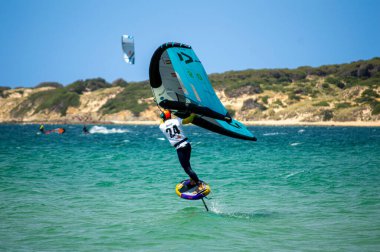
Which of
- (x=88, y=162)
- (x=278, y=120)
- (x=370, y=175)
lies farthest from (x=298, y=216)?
(x=278, y=120)

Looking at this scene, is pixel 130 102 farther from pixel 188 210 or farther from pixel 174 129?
pixel 174 129

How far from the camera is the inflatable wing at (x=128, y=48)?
31.4 ft

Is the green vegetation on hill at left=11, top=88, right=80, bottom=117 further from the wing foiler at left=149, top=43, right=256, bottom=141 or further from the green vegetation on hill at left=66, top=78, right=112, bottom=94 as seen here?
the wing foiler at left=149, top=43, right=256, bottom=141

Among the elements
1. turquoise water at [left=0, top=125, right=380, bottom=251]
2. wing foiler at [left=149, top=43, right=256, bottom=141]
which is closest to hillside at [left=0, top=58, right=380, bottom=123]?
turquoise water at [left=0, top=125, right=380, bottom=251]

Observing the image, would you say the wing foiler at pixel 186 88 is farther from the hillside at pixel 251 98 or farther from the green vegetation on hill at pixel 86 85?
the green vegetation on hill at pixel 86 85

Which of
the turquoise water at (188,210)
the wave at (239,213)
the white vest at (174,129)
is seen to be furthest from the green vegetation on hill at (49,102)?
the white vest at (174,129)

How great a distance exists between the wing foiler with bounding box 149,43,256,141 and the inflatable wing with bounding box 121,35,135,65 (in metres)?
0.43

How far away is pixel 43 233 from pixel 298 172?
1296 cm

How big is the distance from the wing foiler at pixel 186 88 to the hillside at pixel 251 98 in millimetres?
86163

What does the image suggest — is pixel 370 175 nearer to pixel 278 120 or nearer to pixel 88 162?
pixel 88 162

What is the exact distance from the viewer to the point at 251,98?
374 ft

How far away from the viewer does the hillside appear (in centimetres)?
10056

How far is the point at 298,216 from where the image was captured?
11.7 m

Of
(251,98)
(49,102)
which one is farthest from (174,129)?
(49,102)
